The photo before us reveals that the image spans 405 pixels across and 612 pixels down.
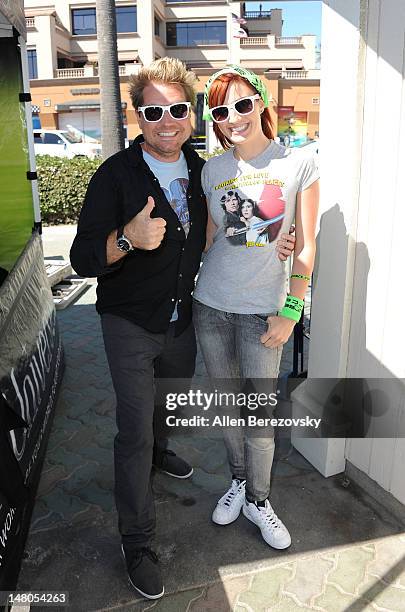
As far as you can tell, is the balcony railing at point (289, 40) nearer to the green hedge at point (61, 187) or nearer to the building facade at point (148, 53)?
the building facade at point (148, 53)

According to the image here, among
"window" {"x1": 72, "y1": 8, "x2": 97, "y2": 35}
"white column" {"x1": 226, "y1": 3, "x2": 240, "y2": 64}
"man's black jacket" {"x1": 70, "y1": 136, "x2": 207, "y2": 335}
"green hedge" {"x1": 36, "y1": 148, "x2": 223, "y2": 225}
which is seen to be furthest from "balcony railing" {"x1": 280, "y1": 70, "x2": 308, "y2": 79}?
"man's black jacket" {"x1": 70, "y1": 136, "x2": 207, "y2": 335}

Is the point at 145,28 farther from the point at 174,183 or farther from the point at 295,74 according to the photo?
the point at 174,183

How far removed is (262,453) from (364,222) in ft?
4.33

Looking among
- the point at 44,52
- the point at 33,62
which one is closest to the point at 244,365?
the point at 44,52

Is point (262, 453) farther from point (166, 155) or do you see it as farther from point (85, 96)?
point (85, 96)

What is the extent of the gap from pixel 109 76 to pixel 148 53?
36148 millimetres

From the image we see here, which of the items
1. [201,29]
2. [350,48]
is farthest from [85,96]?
[350,48]

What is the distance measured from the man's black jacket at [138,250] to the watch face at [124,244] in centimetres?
7

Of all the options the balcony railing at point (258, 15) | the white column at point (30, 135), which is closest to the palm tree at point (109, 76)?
the white column at point (30, 135)

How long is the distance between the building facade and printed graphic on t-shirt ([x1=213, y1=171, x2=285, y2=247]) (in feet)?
111

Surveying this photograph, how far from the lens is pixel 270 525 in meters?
2.72

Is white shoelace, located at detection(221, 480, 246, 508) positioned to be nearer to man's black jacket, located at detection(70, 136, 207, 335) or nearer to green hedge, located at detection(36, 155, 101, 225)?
man's black jacket, located at detection(70, 136, 207, 335)

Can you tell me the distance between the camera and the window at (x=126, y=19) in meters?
43.9

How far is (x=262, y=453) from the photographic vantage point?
260 cm
